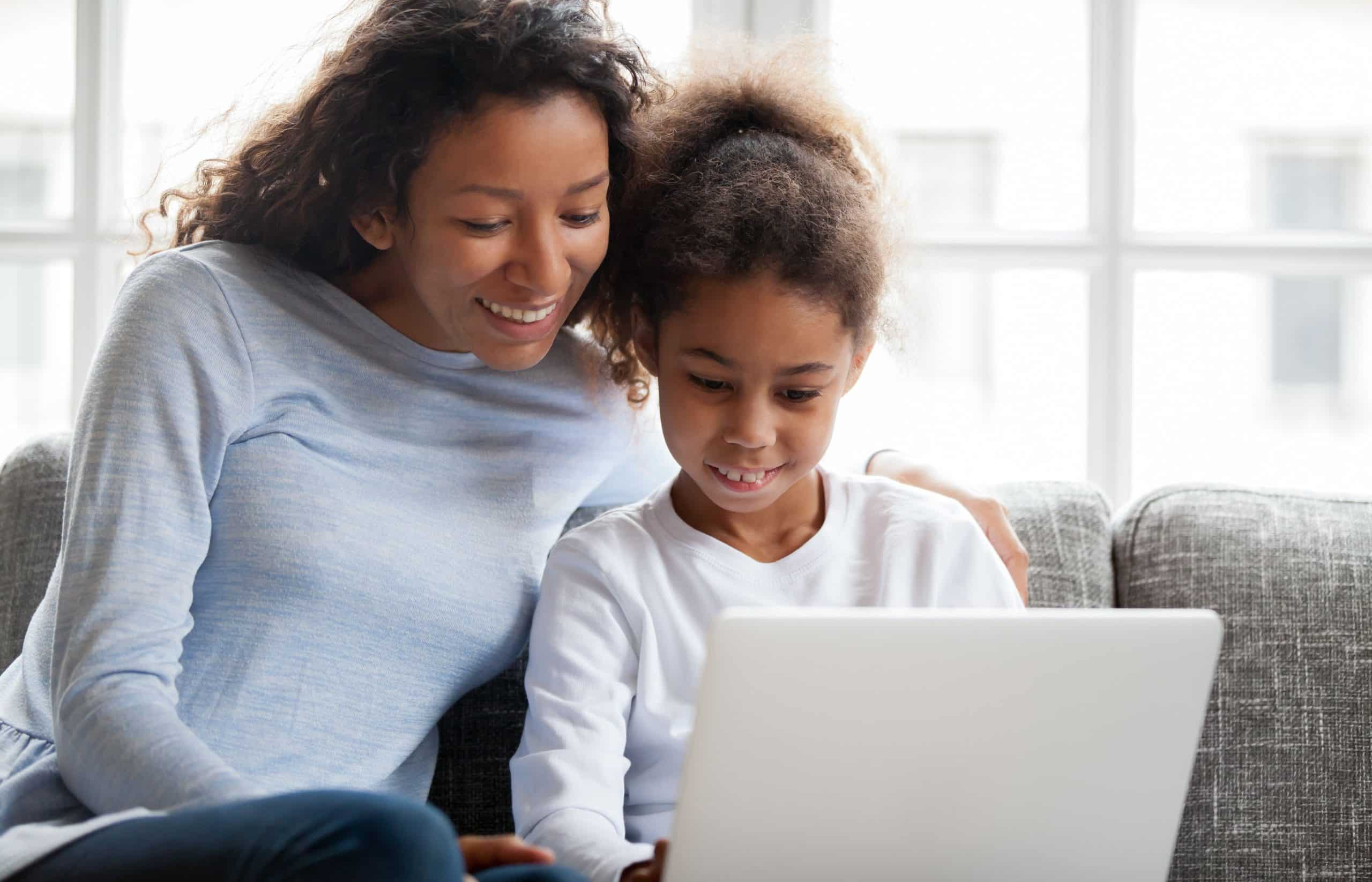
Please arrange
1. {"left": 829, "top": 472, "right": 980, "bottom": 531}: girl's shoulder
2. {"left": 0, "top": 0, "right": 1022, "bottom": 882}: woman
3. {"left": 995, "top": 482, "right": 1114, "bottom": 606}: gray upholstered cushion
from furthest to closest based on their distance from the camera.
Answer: {"left": 995, "top": 482, "right": 1114, "bottom": 606}: gray upholstered cushion, {"left": 829, "top": 472, "right": 980, "bottom": 531}: girl's shoulder, {"left": 0, "top": 0, "right": 1022, "bottom": 882}: woman

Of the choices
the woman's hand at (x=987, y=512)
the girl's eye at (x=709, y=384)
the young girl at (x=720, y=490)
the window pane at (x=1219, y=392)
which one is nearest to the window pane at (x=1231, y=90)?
the window pane at (x=1219, y=392)

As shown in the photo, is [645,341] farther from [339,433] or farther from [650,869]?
[650,869]

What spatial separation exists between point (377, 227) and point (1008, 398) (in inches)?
59.6

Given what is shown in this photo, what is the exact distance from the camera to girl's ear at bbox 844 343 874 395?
4.19 ft

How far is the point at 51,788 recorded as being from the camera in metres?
1.03

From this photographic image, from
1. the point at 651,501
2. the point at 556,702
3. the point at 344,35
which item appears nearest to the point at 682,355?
the point at 651,501

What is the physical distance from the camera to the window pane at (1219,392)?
2.26 meters

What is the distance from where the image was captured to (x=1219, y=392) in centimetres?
243

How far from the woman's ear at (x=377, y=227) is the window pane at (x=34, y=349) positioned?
1.12 m

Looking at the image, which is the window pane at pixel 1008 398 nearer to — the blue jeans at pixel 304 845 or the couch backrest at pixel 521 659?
the couch backrest at pixel 521 659

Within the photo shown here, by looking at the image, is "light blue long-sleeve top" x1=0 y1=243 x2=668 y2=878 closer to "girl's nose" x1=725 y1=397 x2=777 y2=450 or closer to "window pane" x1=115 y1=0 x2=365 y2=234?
"girl's nose" x1=725 y1=397 x2=777 y2=450

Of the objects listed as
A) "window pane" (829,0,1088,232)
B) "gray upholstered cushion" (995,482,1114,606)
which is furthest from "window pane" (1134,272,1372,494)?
"gray upholstered cushion" (995,482,1114,606)

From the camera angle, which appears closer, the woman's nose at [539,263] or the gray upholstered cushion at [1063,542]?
the woman's nose at [539,263]

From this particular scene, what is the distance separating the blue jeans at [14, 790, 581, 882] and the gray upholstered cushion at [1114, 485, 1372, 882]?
980 millimetres
